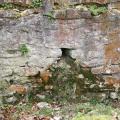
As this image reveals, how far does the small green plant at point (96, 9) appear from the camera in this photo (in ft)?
24.1

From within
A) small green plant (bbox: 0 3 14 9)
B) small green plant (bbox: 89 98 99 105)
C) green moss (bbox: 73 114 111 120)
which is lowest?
green moss (bbox: 73 114 111 120)

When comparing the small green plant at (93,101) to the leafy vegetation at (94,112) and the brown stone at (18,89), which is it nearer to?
the leafy vegetation at (94,112)

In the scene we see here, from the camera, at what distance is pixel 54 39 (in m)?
7.32

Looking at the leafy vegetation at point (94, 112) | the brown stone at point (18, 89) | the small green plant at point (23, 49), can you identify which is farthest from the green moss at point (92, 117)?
the small green plant at point (23, 49)

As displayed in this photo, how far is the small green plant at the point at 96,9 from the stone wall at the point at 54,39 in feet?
0.23

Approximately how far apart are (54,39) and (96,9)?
37.2 inches

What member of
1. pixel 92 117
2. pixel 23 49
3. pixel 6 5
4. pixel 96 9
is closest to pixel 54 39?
pixel 23 49

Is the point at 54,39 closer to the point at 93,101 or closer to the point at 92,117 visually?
the point at 93,101

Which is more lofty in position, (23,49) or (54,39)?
(54,39)

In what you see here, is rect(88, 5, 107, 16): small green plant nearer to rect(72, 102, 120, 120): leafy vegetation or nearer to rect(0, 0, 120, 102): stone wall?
rect(0, 0, 120, 102): stone wall

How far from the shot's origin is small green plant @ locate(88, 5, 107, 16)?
289 inches

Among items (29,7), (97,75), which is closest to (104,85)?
(97,75)

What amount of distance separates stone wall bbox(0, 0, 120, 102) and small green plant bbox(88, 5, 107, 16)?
0.07 meters

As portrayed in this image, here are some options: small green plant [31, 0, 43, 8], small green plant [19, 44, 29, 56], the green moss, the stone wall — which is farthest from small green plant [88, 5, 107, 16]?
the green moss
